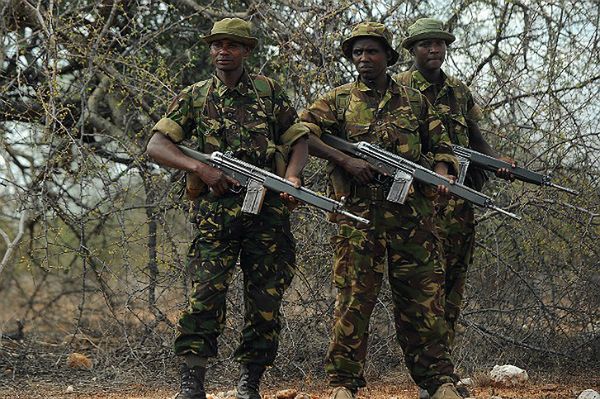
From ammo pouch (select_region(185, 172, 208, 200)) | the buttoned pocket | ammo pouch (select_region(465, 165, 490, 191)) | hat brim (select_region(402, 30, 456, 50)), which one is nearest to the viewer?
ammo pouch (select_region(185, 172, 208, 200))

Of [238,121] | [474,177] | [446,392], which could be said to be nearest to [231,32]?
[238,121]

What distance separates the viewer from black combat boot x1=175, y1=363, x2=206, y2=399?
16.0 feet

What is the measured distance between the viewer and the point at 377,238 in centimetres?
500

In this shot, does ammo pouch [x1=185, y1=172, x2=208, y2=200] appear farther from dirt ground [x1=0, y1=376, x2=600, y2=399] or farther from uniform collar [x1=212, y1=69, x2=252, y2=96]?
dirt ground [x1=0, y1=376, x2=600, y2=399]

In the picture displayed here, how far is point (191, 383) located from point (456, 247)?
5.63ft

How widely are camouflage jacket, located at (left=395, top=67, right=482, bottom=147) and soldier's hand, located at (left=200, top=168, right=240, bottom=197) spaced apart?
4.55ft

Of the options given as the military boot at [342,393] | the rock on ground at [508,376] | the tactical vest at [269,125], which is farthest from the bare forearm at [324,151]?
the rock on ground at [508,376]

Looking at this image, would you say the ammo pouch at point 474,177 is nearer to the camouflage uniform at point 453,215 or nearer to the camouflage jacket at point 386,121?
the camouflage uniform at point 453,215

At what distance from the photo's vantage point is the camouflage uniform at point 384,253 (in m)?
5.00

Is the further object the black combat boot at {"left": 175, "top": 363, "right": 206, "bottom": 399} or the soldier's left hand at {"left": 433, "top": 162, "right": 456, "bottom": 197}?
the soldier's left hand at {"left": 433, "top": 162, "right": 456, "bottom": 197}

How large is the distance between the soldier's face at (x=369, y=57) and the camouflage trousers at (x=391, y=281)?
634mm

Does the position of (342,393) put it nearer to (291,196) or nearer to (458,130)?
(291,196)

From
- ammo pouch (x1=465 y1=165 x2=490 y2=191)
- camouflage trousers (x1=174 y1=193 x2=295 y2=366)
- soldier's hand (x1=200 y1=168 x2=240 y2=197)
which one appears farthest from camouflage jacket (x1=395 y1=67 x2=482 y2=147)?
soldier's hand (x1=200 y1=168 x2=240 y2=197)

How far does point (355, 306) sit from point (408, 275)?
30 cm
